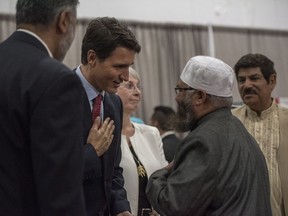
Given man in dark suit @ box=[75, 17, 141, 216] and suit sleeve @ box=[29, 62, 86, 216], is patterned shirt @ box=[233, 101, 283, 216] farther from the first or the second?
suit sleeve @ box=[29, 62, 86, 216]

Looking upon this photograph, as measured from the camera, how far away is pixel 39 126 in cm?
138

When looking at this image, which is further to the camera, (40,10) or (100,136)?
(100,136)

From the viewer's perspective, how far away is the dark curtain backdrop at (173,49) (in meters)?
6.36

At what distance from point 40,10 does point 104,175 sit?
2.52 ft

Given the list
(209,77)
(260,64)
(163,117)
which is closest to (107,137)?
(209,77)

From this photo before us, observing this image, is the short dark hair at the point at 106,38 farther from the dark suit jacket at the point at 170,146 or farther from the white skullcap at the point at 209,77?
the dark suit jacket at the point at 170,146

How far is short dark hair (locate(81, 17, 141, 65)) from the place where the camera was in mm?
2002

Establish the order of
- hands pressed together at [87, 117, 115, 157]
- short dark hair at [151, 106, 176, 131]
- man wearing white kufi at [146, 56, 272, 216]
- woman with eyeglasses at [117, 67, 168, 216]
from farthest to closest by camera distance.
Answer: short dark hair at [151, 106, 176, 131] < woman with eyeglasses at [117, 67, 168, 216] < hands pressed together at [87, 117, 115, 157] < man wearing white kufi at [146, 56, 272, 216]

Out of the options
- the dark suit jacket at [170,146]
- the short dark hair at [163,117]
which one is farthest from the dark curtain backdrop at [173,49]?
the dark suit jacket at [170,146]

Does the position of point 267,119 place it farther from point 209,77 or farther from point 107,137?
point 107,137

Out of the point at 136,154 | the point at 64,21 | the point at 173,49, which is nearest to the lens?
the point at 64,21

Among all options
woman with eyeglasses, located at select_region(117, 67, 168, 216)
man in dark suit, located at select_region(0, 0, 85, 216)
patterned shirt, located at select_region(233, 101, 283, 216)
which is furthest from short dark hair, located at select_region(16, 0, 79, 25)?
patterned shirt, located at select_region(233, 101, 283, 216)

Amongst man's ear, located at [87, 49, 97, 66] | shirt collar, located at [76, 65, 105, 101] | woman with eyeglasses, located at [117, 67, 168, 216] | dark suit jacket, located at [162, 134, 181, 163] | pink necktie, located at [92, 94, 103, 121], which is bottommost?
dark suit jacket, located at [162, 134, 181, 163]

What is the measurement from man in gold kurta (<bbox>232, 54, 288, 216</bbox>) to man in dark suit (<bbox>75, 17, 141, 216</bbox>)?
3.51ft
